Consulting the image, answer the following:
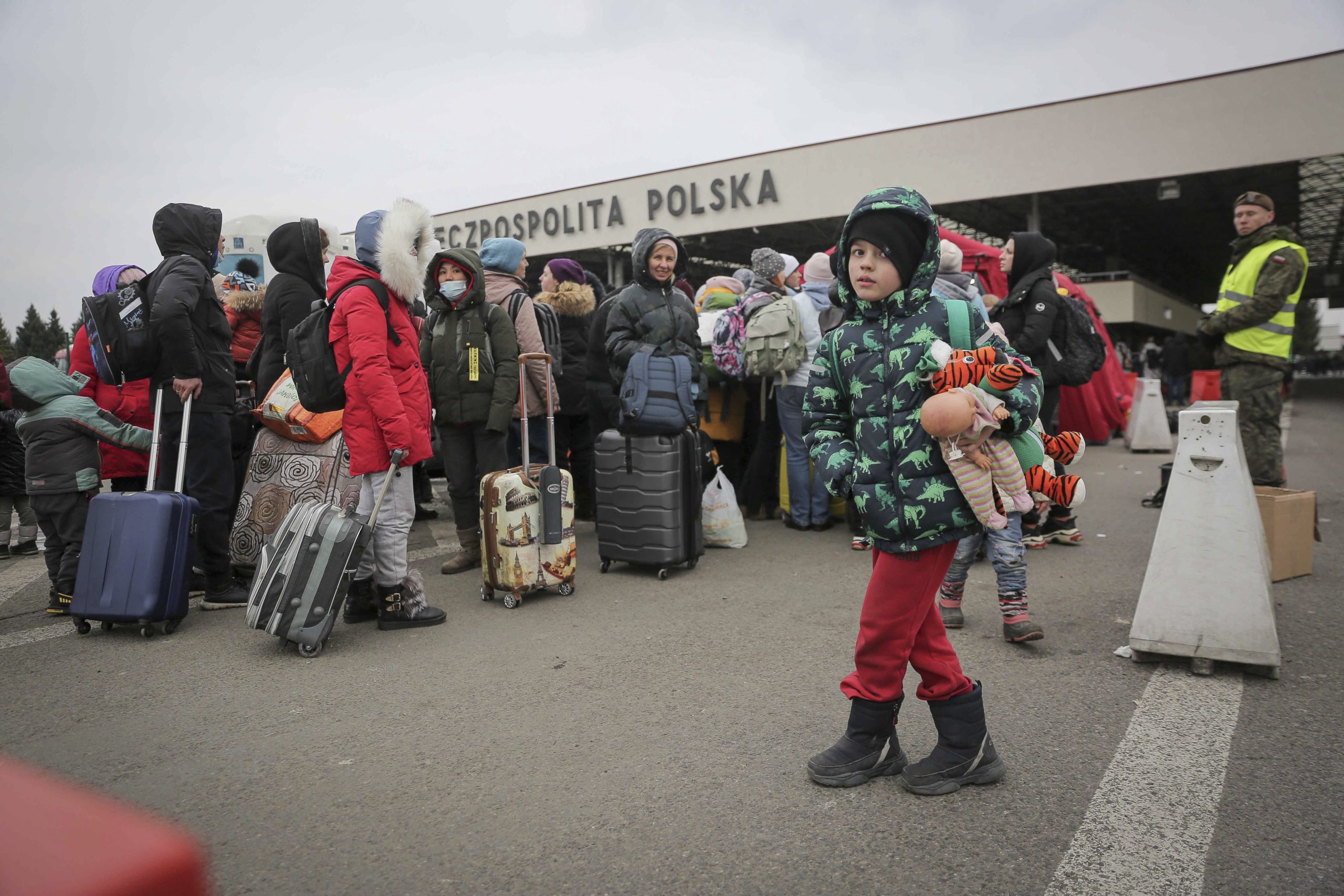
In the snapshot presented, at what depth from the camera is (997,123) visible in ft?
75.8

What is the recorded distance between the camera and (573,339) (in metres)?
7.23

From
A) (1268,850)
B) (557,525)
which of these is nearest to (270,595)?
(557,525)

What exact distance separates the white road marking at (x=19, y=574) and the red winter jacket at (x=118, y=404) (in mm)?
1094

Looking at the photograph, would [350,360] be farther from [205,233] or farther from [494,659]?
[494,659]

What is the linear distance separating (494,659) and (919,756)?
78.3 inches

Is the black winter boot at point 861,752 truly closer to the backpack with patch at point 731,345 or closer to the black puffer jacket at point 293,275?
the black puffer jacket at point 293,275

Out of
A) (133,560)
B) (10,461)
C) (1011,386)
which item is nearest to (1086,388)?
(1011,386)

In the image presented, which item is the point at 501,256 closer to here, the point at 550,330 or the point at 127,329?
the point at 550,330

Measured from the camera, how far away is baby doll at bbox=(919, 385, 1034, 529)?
254 centimetres

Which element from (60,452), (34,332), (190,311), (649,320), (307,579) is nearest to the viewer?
(307,579)

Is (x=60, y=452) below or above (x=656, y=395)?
below

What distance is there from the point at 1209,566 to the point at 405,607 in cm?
380

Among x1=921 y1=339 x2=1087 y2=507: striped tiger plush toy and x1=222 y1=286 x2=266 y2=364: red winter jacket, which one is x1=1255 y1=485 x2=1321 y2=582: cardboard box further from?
x1=222 y1=286 x2=266 y2=364: red winter jacket

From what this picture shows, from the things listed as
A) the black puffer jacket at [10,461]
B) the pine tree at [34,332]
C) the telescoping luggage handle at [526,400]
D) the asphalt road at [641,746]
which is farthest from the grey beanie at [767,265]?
the pine tree at [34,332]
